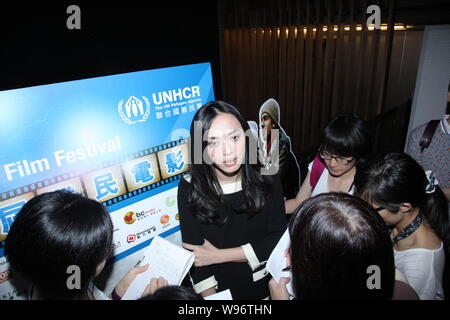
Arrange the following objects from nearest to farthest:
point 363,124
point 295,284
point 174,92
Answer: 1. point 295,284
2. point 363,124
3. point 174,92

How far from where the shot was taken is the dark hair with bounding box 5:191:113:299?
37.9 inches

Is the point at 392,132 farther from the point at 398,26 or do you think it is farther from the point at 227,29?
the point at 227,29

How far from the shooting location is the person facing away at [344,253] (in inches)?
32.3

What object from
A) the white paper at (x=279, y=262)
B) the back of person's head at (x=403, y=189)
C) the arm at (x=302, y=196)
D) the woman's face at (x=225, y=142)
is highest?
the woman's face at (x=225, y=142)

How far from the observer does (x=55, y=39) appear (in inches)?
70.2

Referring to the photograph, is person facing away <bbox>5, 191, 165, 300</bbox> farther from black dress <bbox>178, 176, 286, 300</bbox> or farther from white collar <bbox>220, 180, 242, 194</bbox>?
white collar <bbox>220, 180, 242, 194</bbox>

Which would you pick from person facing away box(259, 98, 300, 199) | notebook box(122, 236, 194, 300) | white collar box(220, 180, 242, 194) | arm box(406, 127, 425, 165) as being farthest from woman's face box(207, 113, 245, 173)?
arm box(406, 127, 425, 165)

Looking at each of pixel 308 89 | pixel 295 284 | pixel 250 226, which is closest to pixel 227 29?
pixel 308 89

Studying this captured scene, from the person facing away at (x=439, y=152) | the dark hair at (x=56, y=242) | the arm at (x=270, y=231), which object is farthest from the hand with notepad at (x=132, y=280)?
the person facing away at (x=439, y=152)

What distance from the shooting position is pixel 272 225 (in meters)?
1.74

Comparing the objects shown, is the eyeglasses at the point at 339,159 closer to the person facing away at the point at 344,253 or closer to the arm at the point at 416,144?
the arm at the point at 416,144

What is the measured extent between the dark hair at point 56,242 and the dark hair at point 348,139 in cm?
152
